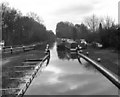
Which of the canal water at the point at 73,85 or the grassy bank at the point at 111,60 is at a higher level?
the grassy bank at the point at 111,60

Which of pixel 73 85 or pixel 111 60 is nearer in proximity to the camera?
pixel 73 85

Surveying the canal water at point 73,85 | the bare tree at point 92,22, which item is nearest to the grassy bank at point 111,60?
the canal water at point 73,85

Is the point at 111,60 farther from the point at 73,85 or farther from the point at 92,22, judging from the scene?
the point at 92,22

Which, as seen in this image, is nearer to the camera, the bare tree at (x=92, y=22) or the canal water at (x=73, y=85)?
the canal water at (x=73, y=85)

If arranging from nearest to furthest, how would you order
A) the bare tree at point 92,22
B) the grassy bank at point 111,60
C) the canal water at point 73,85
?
the canal water at point 73,85 → the grassy bank at point 111,60 → the bare tree at point 92,22

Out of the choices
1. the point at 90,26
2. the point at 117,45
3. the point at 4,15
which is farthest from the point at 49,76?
the point at 90,26

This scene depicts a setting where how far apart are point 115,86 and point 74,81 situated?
3.36m

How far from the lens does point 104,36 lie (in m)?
39.0

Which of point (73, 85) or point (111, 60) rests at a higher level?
point (111, 60)

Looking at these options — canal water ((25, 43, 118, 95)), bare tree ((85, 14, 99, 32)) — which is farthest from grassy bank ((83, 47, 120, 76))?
bare tree ((85, 14, 99, 32))

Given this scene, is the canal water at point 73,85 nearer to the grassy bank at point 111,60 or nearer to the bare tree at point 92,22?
the grassy bank at point 111,60

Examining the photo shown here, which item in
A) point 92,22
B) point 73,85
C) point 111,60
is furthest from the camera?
point 92,22

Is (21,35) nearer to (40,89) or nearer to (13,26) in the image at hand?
(13,26)

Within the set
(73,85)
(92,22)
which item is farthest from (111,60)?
(92,22)
